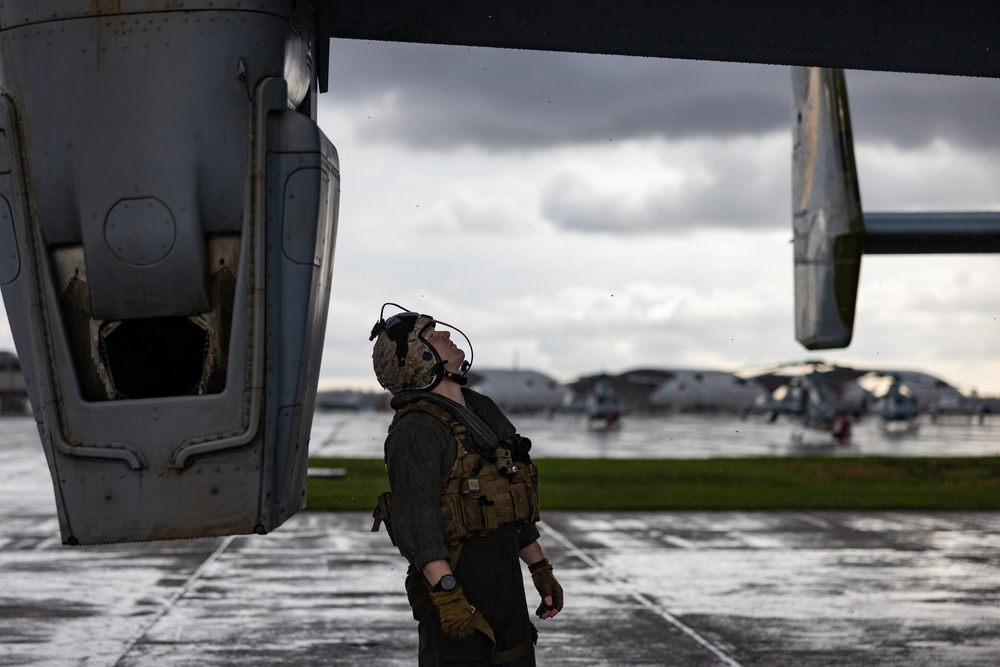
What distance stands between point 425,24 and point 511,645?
120 inches

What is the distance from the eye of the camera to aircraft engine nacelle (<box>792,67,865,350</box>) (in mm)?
9352

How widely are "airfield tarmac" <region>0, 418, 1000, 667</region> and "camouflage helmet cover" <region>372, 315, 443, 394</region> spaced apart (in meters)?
2.92

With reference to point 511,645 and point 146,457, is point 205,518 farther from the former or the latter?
point 511,645

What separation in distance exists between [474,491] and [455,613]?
1.37 ft

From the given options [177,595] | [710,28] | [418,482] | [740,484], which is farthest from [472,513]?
[740,484]

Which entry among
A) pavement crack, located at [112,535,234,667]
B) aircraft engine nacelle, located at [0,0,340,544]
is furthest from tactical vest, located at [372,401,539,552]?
pavement crack, located at [112,535,234,667]

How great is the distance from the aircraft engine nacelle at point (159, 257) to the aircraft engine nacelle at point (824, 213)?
19.0 ft

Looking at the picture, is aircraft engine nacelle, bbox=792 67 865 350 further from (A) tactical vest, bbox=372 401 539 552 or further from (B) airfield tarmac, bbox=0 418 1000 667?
(A) tactical vest, bbox=372 401 539 552

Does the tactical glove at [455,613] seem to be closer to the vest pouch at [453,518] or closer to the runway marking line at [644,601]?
the vest pouch at [453,518]

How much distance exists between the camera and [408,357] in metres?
3.59

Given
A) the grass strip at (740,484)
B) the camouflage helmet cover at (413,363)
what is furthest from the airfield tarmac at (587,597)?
the camouflage helmet cover at (413,363)

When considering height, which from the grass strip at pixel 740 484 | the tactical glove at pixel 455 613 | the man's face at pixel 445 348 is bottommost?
the grass strip at pixel 740 484

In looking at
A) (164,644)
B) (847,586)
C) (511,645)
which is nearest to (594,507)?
(847,586)

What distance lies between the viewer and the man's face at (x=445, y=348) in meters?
3.62
